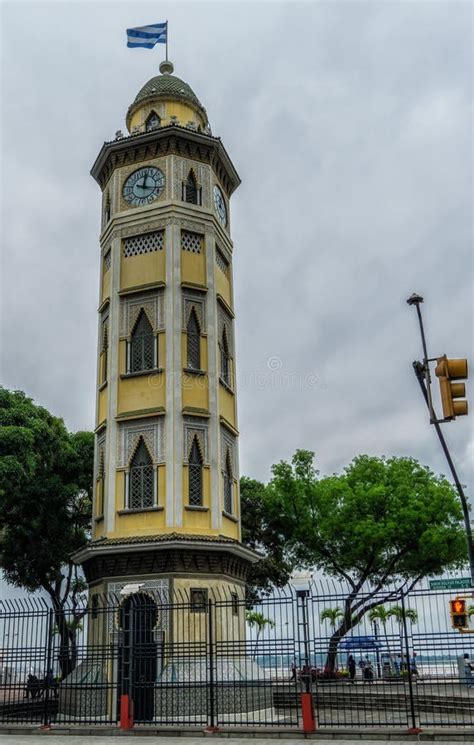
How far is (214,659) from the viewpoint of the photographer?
62.2 ft

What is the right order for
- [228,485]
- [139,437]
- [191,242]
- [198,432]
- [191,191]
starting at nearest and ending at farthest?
[139,437] → [198,432] → [228,485] → [191,242] → [191,191]

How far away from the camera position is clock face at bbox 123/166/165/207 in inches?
1025

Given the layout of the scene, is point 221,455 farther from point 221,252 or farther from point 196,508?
point 221,252

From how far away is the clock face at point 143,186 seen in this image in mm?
26047

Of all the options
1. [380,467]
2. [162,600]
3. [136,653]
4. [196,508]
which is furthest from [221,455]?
[380,467]

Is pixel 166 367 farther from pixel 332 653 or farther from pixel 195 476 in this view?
pixel 332 653

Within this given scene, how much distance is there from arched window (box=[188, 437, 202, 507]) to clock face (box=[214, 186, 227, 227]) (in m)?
8.69

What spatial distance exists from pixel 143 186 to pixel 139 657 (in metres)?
15.9

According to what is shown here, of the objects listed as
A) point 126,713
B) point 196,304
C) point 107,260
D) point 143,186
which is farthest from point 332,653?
point 143,186

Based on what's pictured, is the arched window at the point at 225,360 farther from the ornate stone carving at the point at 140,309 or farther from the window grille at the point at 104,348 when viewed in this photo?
the window grille at the point at 104,348

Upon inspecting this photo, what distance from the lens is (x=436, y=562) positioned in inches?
1313

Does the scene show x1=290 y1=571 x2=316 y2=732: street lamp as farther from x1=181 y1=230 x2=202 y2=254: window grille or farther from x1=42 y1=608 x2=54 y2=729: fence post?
x1=181 y1=230 x2=202 y2=254: window grille

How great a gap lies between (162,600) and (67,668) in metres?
3.89

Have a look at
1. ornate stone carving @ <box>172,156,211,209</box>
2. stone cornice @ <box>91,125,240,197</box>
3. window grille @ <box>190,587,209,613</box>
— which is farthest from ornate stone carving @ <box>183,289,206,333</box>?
window grille @ <box>190,587,209,613</box>
